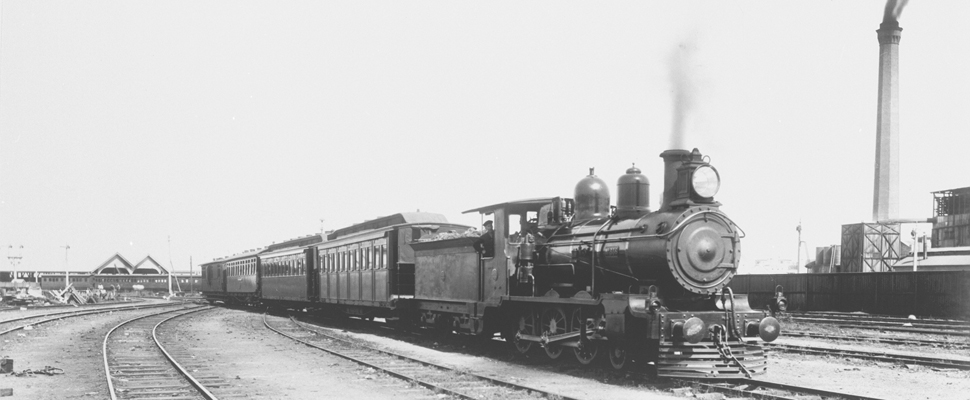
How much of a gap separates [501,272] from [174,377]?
541cm

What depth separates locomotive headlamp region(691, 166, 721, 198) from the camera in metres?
10.6

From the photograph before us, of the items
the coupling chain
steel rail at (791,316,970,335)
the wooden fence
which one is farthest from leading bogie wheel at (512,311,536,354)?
steel rail at (791,316,970,335)

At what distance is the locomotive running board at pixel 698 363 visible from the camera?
1003 centimetres

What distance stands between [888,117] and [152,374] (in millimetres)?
45666

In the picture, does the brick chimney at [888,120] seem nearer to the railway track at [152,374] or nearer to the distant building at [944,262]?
the distant building at [944,262]

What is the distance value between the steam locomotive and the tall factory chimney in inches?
1495

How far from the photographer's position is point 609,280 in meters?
11.8

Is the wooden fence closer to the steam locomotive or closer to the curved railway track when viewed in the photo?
the steam locomotive

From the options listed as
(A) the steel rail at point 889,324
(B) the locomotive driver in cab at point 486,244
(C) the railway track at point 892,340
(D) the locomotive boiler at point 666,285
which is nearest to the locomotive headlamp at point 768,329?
(D) the locomotive boiler at point 666,285

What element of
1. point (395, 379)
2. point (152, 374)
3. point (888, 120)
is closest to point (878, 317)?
point (395, 379)

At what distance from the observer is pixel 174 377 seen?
11453 mm

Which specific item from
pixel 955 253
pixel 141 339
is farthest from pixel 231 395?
pixel 955 253

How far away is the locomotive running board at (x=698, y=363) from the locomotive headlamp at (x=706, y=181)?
206 cm

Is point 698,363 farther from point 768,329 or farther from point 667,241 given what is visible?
point 667,241
